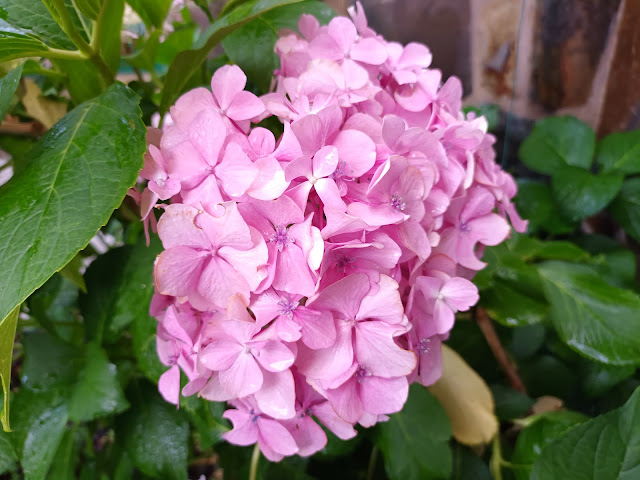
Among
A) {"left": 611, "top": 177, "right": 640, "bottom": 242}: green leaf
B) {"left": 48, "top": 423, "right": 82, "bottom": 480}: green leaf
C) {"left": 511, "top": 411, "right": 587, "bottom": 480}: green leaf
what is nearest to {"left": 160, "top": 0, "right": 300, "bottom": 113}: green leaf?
{"left": 48, "top": 423, "right": 82, "bottom": 480}: green leaf

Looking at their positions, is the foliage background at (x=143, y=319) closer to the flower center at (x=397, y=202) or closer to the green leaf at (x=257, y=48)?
the green leaf at (x=257, y=48)

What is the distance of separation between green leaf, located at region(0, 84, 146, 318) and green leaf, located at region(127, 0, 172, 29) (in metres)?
Result: 0.18

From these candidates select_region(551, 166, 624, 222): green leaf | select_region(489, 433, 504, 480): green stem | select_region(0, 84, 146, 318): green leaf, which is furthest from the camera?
select_region(551, 166, 624, 222): green leaf

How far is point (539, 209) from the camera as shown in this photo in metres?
0.88


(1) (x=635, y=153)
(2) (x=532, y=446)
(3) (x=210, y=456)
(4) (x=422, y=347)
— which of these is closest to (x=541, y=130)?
(1) (x=635, y=153)

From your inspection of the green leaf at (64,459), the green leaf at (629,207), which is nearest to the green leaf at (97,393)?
the green leaf at (64,459)

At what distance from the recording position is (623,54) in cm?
82

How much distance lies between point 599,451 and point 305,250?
35 centimetres

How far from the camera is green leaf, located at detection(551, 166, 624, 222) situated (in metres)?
0.82

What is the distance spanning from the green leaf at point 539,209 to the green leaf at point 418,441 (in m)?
0.49

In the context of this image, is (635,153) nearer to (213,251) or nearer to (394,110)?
(394,110)

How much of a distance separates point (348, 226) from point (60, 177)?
0.60 feet

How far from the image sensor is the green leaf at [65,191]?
0.25m

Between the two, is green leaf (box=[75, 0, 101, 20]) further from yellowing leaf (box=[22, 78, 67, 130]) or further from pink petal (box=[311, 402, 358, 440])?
pink petal (box=[311, 402, 358, 440])
